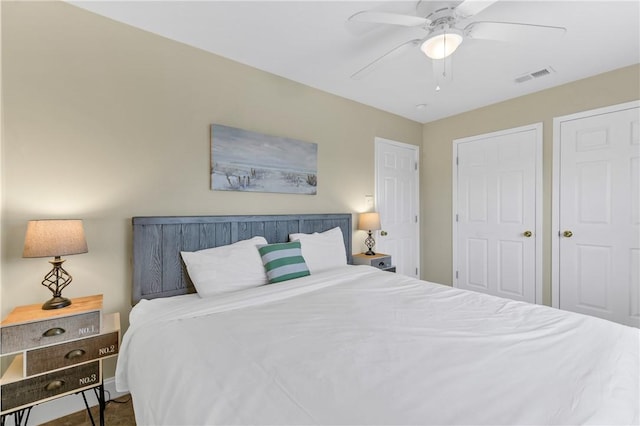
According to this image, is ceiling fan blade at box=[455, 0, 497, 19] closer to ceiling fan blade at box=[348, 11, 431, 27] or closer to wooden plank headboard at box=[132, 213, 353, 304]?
ceiling fan blade at box=[348, 11, 431, 27]

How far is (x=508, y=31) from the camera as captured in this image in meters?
1.67

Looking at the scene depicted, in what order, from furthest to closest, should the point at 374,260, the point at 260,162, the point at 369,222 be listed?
the point at 369,222 → the point at 374,260 → the point at 260,162

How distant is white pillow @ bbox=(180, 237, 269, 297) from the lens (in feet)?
6.57


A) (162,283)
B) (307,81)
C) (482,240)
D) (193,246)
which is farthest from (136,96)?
(482,240)

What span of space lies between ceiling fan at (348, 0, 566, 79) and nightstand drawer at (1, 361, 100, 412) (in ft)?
7.84

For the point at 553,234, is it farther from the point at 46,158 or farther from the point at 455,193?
the point at 46,158

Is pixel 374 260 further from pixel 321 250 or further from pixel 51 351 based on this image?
pixel 51 351

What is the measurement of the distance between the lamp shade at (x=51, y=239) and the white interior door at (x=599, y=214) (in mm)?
4191

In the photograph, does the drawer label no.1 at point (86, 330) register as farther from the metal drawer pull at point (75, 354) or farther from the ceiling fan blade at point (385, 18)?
the ceiling fan blade at point (385, 18)

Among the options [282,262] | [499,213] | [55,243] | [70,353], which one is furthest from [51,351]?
[499,213]

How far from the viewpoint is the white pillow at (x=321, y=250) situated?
2609 millimetres

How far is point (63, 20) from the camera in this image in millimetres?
1858

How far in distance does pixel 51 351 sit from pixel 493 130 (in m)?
4.45

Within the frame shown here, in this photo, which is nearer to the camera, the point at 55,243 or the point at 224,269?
the point at 55,243
